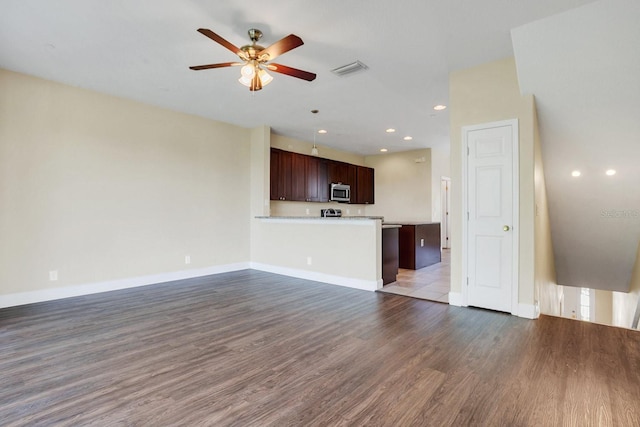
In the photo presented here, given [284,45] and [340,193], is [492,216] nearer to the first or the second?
[284,45]

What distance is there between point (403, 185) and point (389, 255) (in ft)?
12.3

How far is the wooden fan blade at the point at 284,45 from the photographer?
2.41 m

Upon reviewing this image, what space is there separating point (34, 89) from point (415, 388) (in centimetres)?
519

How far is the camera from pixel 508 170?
3336mm

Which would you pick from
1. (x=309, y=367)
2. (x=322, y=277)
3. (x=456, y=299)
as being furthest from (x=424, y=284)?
(x=309, y=367)

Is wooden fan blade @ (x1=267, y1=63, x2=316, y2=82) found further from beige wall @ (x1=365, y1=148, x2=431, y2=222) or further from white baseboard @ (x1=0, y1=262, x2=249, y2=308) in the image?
beige wall @ (x1=365, y1=148, x2=431, y2=222)

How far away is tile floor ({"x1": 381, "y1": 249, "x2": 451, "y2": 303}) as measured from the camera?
419cm

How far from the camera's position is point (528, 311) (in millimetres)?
3238

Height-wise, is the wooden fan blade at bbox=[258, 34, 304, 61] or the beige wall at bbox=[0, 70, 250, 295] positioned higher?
the wooden fan blade at bbox=[258, 34, 304, 61]

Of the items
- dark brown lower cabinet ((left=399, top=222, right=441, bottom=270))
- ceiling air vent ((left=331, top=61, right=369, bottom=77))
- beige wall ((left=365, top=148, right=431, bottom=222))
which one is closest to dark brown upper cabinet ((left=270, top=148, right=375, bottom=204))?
beige wall ((left=365, top=148, right=431, bottom=222))

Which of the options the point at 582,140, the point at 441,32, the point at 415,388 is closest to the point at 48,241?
the point at 415,388

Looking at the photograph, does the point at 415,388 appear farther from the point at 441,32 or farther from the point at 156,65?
the point at 156,65

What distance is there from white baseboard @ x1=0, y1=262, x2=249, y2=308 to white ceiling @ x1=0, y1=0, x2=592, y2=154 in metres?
2.64

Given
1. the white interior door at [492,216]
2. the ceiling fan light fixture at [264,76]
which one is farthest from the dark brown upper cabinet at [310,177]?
the white interior door at [492,216]
